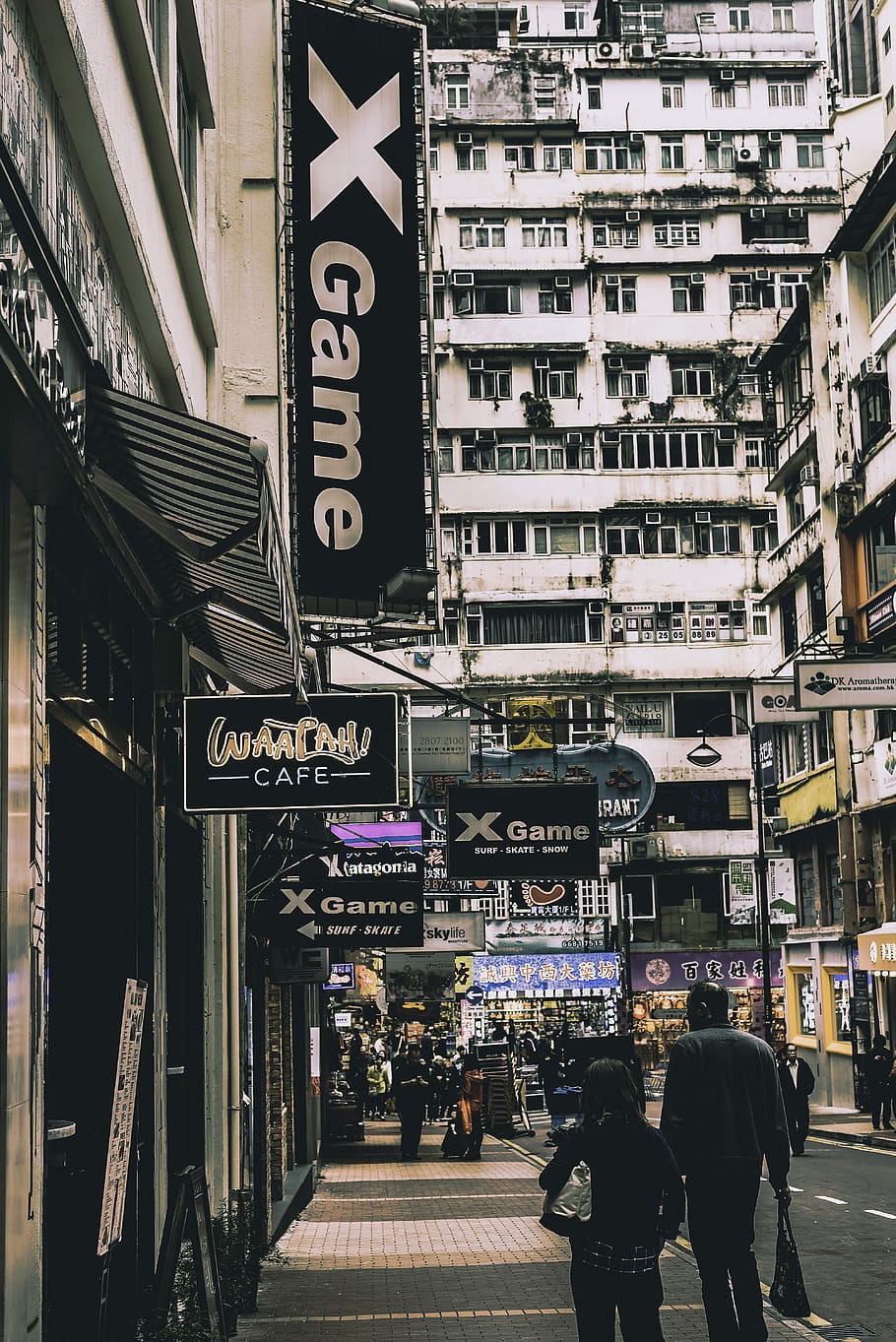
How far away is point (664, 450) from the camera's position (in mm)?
60719

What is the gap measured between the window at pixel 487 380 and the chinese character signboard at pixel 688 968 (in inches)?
796

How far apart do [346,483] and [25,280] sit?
10.1 meters

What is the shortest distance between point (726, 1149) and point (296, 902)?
7226 millimetres

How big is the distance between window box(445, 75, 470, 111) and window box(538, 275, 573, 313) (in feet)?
23.1

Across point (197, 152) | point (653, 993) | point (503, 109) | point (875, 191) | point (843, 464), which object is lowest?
point (653, 993)

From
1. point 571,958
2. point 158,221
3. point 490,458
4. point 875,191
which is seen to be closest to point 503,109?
point 490,458

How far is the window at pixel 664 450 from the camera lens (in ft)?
199

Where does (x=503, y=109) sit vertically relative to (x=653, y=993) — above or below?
above

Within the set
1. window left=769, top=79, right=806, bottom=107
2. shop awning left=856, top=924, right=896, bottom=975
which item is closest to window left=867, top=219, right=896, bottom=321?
shop awning left=856, top=924, right=896, bottom=975

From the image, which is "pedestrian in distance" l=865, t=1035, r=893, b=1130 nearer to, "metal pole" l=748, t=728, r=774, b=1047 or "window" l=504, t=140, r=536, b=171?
"metal pole" l=748, t=728, r=774, b=1047

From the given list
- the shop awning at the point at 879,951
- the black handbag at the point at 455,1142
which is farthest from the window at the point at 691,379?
the black handbag at the point at 455,1142

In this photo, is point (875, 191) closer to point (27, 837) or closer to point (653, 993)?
point (653, 993)

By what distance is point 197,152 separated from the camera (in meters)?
13.2

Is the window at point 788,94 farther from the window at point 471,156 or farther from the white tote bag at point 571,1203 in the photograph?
the white tote bag at point 571,1203
